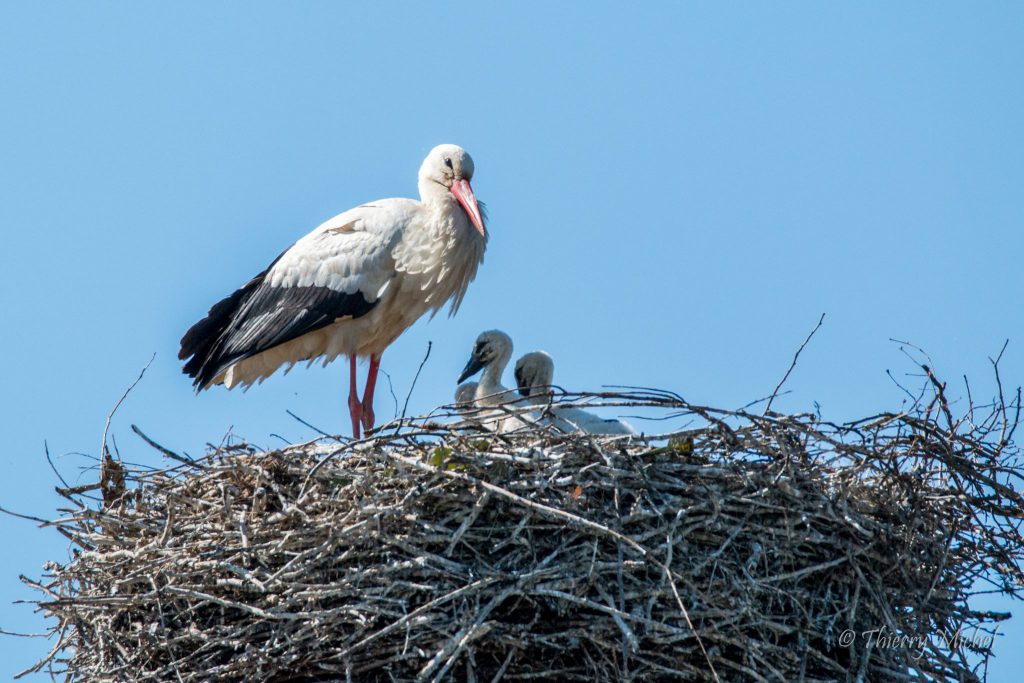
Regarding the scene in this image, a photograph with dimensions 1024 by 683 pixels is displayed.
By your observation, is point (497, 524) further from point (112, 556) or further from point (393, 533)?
point (112, 556)

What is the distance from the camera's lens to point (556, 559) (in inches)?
183

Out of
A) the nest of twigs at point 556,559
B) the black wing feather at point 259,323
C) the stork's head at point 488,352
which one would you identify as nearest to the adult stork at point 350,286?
the black wing feather at point 259,323

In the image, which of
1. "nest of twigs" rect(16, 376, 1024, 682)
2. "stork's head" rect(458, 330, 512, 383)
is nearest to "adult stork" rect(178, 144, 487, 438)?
"stork's head" rect(458, 330, 512, 383)

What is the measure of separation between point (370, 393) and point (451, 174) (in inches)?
42.3

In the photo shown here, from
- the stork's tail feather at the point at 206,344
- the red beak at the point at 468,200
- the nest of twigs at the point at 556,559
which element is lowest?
the nest of twigs at the point at 556,559

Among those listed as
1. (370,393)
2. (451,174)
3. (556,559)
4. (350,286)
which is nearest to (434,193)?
(451,174)

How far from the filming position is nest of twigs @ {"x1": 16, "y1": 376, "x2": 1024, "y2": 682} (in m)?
4.55

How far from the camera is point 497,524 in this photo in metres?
4.74

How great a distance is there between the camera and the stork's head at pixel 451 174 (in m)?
7.01

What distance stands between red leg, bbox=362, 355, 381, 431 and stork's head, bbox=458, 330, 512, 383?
44 cm

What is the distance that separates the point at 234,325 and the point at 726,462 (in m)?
2.68

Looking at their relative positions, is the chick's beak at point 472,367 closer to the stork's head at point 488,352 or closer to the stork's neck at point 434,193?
the stork's head at point 488,352

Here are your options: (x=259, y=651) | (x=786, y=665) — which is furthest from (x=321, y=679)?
(x=786, y=665)

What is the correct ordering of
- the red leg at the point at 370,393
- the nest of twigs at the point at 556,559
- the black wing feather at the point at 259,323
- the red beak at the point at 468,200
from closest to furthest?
the nest of twigs at the point at 556,559, the black wing feather at the point at 259,323, the red beak at the point at 468,200, the red leg at the point at 370,393
